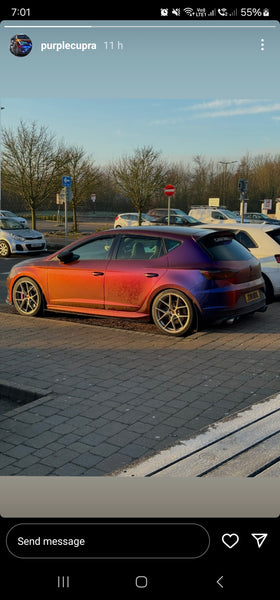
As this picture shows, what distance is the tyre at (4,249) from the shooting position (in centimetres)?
1778

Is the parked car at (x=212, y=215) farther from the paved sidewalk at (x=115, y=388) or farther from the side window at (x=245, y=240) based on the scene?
the paved sidewalk at (x=115, y=388)

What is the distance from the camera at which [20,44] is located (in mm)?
1593

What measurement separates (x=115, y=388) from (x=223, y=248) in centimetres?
303

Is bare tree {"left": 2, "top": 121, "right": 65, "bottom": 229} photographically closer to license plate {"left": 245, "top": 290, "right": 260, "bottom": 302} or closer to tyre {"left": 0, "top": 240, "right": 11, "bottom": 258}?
tyre {"left": 0, "top": 240, "right": 11, "bottom": 258}

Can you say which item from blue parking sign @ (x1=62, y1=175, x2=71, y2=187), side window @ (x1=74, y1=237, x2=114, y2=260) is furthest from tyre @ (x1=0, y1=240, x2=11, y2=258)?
side window @ (x1=74, y1=237, x2=114, y2=260)

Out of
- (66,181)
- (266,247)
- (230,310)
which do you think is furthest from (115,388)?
(66,181)

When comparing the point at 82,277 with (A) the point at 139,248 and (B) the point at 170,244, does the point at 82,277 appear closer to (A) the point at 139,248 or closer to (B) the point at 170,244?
(A) the point at 139,248

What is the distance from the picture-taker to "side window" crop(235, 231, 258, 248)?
8966 millimetres

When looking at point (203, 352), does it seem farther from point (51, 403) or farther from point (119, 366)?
point (51, 403)

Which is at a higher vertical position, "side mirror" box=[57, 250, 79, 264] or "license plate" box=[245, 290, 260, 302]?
"side mirror" box=[57, 250, 79, 264]
